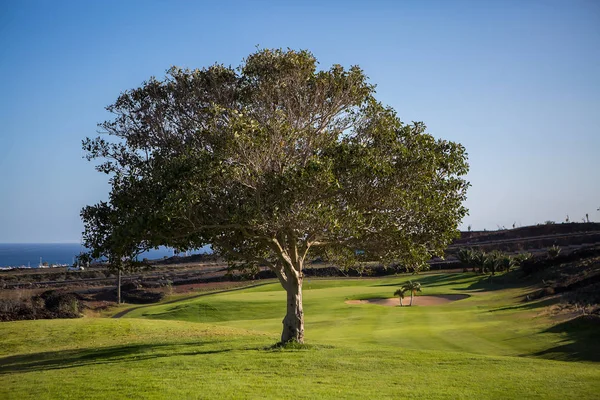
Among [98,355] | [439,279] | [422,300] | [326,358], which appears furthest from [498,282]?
A: [98,355]

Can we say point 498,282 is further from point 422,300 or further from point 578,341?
point 578,341

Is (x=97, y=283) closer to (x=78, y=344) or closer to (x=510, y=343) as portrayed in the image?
(x=78, y=344)

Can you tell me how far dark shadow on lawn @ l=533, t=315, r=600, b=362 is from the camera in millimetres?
20722

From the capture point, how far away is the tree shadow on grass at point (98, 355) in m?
20.1

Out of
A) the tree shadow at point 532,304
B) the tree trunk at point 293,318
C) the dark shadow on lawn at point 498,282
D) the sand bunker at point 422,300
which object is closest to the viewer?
the tree trunk at point 293,318

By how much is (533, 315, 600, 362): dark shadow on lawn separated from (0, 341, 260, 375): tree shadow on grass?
11817mm

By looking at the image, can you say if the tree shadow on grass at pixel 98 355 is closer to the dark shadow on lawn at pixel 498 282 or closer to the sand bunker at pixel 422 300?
the sand bunker at pixel 422 300

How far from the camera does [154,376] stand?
16781 mm

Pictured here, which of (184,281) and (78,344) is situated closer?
(78,344)

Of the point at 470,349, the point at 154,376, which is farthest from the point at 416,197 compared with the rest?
the point at 154,376

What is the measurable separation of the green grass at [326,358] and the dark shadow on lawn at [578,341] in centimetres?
7

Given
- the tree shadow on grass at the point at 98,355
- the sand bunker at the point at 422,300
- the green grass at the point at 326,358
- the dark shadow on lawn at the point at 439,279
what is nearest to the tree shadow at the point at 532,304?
the green grass at the point at 326,358

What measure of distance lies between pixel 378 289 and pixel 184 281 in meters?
26.0

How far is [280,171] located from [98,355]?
10138mm
